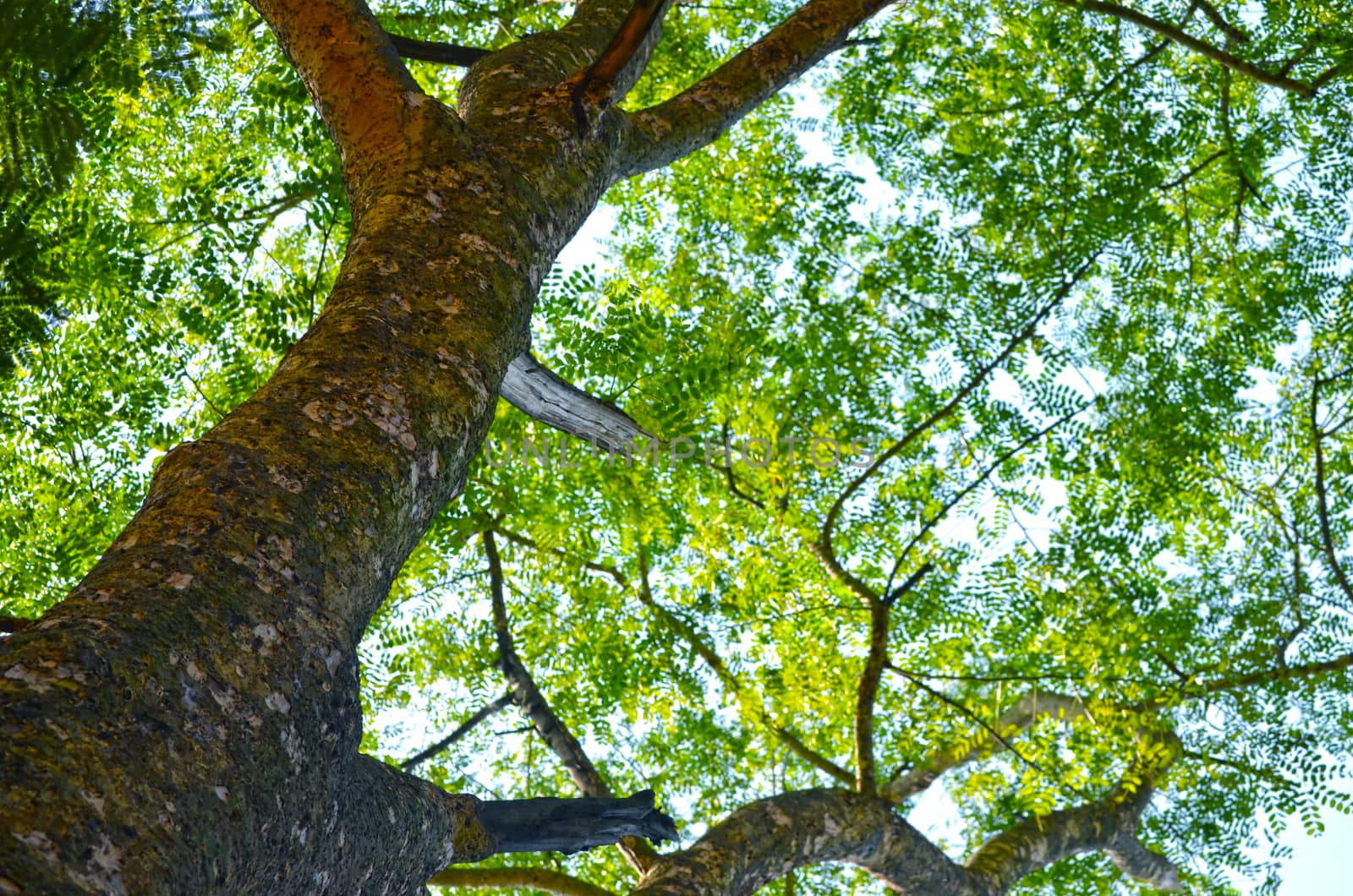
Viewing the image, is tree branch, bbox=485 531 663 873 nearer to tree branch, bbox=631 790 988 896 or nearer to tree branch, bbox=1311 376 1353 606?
tree branch, bbox=631 790 988 896

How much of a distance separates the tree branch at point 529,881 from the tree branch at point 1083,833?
199cm

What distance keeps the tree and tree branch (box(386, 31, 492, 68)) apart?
0.02 meters

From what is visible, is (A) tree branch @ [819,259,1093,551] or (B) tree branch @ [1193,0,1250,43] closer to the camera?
(A) tree branch @ [819,259,1093,551]

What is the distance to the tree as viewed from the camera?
399 cm

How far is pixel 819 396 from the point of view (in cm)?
641

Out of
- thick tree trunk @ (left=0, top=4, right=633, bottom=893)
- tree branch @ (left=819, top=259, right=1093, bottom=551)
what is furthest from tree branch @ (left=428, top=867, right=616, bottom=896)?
thick tree trunk @ (left=0, top=4, right=633, bottom=893)

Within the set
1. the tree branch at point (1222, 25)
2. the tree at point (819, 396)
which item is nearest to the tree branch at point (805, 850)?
the tree at point (819, 396)

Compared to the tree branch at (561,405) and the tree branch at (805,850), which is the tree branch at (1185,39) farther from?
the tree branch at (805,850)

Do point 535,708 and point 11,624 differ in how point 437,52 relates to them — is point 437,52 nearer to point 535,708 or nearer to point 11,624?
point 11,624

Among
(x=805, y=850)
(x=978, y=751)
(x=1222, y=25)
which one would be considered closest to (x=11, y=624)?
(x=805, y=850)

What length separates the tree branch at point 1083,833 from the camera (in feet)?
17.6

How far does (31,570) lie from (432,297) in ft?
13.4

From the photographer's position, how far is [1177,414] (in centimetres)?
684

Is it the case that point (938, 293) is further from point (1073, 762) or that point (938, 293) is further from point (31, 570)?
point (31, 570)
